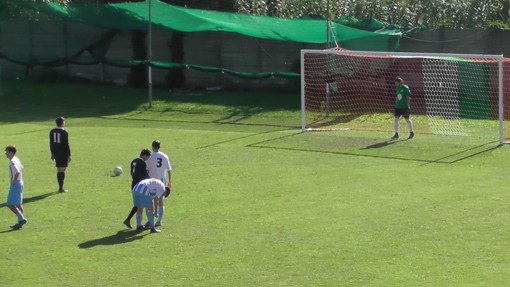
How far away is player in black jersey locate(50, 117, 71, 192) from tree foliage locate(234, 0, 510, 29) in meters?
22.2

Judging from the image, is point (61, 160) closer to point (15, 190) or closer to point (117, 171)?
point (117, 171)

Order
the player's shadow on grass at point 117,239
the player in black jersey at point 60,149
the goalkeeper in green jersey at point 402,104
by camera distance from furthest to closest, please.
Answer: the goalkeeper in green jersey at point 402,104
the player in black jersey at point 60,149
the player's shadow on grass at point 117,239

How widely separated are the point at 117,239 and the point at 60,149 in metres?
5.69

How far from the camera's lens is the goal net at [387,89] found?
34.0 m

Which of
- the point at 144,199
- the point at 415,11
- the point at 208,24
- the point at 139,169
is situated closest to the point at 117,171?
the point at 139,169

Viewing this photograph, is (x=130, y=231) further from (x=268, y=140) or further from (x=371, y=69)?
(x=371, y=69)

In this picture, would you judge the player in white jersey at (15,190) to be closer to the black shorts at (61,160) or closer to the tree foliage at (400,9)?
the black shorts at (61,160)

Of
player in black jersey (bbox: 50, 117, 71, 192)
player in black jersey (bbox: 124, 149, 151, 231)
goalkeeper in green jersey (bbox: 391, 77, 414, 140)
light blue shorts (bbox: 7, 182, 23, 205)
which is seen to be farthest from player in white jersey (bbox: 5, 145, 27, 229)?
goalkeeper in green jersey (bbox: 391, 77, 414, 140)

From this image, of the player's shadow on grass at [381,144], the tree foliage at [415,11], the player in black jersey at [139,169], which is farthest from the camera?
the tree foliage at [415,11]

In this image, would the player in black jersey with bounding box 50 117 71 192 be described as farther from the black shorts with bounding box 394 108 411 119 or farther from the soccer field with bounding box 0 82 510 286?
the black shorts with bounding box 394 108 411 119

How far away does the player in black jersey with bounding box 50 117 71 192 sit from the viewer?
2261cm

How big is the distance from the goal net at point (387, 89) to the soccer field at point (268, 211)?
96.5 inches

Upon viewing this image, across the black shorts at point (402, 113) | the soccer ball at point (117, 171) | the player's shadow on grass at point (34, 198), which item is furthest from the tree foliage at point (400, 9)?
the player's shadow on grass at point (34, 198)

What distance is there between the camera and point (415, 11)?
44.6 metres
